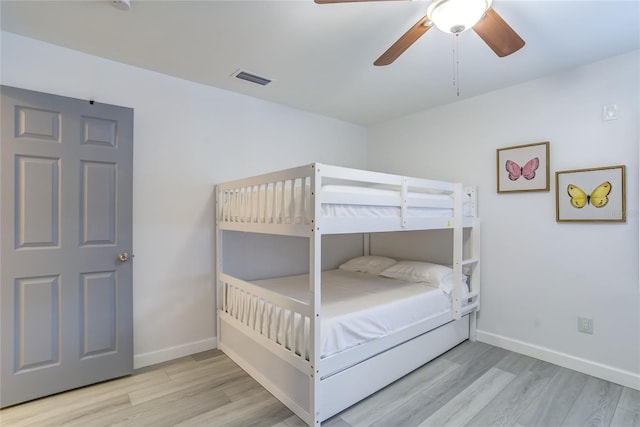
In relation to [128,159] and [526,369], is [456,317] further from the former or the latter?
[128,159]

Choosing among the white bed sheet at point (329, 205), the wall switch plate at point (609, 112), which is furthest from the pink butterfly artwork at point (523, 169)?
the white bed sheet at point (329, 205)

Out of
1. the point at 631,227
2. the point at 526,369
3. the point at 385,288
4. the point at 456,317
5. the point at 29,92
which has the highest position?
the point at 29,92

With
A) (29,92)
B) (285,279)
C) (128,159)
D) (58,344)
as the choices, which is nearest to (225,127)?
(128,159)

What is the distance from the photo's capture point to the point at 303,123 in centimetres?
340

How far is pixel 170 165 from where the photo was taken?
2.55 metres

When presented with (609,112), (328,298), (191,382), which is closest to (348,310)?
(328,298)

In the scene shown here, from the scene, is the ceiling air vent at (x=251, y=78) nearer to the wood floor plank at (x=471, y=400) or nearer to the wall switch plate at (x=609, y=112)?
the wall switch plate at (x=609, y=112)

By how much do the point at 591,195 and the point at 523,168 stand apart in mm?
513

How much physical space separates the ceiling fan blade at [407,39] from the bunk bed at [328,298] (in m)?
0.66

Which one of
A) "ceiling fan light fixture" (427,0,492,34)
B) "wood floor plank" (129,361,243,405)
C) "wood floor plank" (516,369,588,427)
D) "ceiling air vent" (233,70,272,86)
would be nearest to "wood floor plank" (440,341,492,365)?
"wood floor plank" (516,369,588,427)

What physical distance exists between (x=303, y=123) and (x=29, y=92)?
2223 millimetres

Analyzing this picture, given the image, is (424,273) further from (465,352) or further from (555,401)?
(555,401)

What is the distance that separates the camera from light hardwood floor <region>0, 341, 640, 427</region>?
176 centimetres

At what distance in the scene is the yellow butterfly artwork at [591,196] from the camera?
2219 millimetres
